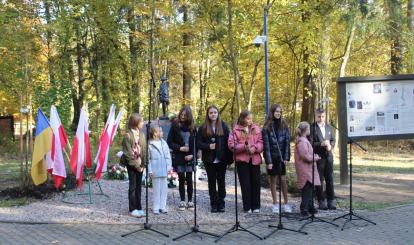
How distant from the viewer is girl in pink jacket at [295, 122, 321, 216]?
7.44 metres

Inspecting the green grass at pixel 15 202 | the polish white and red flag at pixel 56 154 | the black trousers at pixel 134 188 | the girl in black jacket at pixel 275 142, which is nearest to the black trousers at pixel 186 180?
the black trousers at pixel 134 188

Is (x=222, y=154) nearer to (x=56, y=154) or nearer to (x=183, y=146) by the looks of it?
(x=183, y=146)

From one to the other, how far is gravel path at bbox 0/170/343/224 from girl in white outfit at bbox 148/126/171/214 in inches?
9.2

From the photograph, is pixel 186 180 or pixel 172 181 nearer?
pixel 186 180

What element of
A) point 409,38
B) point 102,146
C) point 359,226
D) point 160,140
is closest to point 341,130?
point 359,226

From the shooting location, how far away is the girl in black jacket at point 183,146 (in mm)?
7848

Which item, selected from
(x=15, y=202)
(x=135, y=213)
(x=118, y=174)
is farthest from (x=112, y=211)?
(x=118, y=174)

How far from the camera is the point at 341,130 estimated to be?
32.7ft

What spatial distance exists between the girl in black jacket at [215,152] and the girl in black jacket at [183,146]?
0.23m

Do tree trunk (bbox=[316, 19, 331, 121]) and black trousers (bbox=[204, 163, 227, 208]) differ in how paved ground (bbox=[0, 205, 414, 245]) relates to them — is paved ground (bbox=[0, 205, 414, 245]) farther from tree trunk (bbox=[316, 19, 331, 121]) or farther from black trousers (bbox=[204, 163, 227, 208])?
tree trunk (bbox=[316, 19, 331, 121])

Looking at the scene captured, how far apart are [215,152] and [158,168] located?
37.6 inches

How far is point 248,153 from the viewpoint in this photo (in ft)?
24.8

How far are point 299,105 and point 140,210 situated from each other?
18.6 metres

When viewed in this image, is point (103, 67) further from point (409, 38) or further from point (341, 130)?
point (341, 130)
